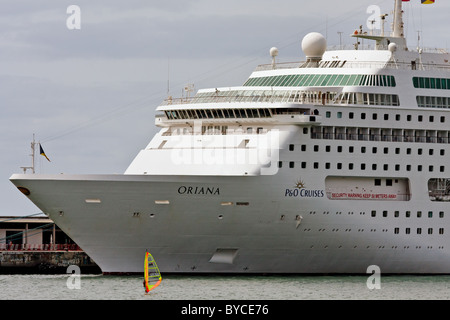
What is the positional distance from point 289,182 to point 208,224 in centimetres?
365

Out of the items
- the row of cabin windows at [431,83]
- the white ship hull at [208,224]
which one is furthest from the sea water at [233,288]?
the row of cabin windows at [431,83]

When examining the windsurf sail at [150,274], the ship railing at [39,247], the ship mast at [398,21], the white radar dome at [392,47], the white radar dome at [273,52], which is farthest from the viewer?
the ship railing at [39,247]

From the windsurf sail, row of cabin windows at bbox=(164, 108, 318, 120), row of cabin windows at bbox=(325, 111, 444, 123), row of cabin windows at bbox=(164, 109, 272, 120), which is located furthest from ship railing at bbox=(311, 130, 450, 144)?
the windsurf sail

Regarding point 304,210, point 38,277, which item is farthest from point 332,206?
point 38,277

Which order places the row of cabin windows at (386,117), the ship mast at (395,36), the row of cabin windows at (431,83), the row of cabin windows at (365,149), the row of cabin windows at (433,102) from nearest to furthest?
the row of cabin windows at (365,149) < the row of cabin windows at (386,117) < the row of cabin windows at (433,102) < the row of cabin windows at (431,83) < the ship mast at (395,36)

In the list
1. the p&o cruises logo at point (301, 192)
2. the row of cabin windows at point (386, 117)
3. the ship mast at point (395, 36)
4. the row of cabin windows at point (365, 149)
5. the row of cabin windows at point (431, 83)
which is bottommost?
the p&o cruises logo at point (301, 192)

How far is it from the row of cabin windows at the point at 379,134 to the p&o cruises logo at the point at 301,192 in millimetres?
2067

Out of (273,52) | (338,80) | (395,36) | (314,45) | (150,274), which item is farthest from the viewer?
(395,36)

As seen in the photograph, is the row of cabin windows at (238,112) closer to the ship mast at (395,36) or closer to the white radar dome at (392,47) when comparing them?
the white radar dome at (392,47)

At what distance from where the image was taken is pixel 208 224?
5419cm

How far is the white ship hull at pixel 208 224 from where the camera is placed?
5353cm
